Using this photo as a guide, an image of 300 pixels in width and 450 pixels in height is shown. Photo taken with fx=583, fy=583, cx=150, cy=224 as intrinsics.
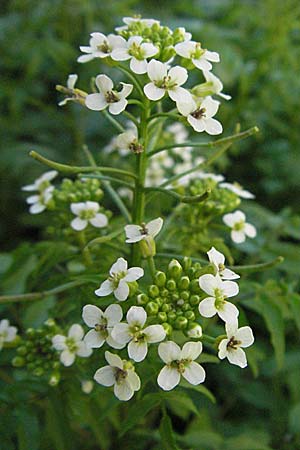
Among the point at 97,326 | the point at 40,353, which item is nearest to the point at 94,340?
the point at 97,326

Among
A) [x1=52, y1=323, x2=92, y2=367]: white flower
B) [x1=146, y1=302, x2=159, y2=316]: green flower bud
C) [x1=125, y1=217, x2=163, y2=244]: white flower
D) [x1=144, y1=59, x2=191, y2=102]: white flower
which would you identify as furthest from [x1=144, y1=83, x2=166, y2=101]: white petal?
[x1=52, y1=323, x2=92, y2=367]: white flower

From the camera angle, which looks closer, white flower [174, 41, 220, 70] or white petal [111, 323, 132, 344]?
white petal [111, 323, 132, 344]

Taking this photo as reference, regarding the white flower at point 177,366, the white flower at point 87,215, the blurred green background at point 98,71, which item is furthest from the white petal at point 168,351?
the blurred green background at point 98,71

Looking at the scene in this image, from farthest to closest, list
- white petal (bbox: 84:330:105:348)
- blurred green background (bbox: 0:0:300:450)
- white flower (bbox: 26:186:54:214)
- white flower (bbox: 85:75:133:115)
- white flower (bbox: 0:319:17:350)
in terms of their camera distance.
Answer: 1. blurred green background (bbox: 0:0:300:450)
2. white flower (bbox: 26:186:54:214)
3. white flower (bbox: 0:319:17:350)
4. white flower (bbox: 85:75:133:115)
5. white petal (bbox: 84:330:105:348)

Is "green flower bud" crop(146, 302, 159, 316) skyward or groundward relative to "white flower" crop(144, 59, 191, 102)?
groundward

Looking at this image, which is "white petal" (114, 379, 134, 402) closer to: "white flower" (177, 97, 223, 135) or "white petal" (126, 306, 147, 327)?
"white petal" (126, 306, 147, 327)

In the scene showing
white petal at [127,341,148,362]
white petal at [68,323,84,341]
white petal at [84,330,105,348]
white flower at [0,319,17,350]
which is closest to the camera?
white petal at [127,341,148,362]
